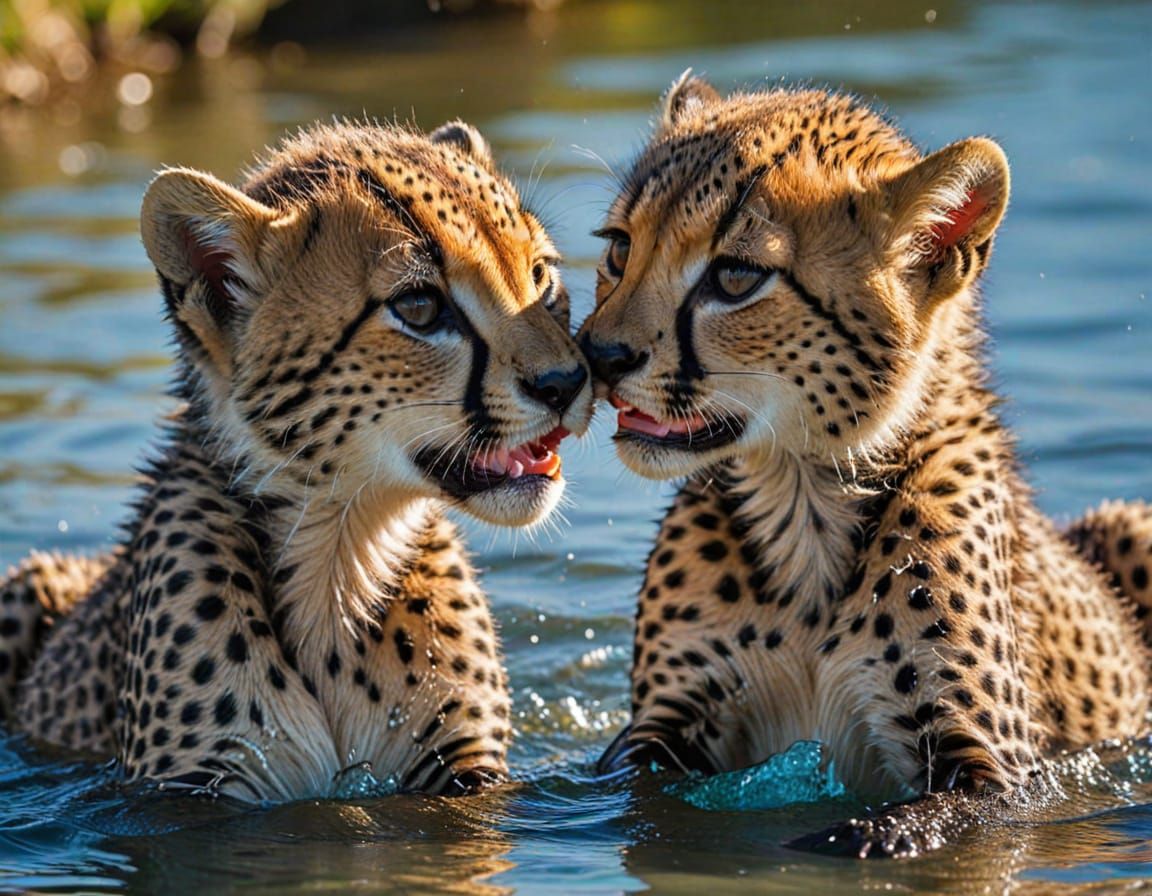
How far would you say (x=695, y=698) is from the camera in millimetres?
6320

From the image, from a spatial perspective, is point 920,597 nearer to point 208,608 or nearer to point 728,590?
point 728,590

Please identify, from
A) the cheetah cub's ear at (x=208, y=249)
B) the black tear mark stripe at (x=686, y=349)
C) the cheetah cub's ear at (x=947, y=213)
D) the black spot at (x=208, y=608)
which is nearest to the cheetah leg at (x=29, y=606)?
the black spot at (x=208, y=608)

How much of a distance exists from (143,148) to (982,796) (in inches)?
453

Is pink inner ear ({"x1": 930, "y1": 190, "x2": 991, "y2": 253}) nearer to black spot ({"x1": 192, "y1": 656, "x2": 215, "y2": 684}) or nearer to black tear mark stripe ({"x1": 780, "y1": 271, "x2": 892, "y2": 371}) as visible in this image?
black tear mark stripe ({"x1": 780, "y1": 271, "x2": 892, "y2": 371})

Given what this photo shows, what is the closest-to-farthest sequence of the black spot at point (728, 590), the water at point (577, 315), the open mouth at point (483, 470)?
the water at point (577, 315), the open mouth at point (483, 470), the black spot at point (728, 590)

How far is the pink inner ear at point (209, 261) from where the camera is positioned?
18.9ft

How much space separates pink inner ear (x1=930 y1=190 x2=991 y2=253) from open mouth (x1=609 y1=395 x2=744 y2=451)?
2.53ft

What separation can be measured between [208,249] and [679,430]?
4.42 feet

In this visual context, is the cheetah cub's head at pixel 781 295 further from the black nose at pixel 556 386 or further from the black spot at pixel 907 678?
the black spot at pixel 907 678

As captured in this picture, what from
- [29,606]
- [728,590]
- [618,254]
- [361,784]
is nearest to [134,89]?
[29,606]

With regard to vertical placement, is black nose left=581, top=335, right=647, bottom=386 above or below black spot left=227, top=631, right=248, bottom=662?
above

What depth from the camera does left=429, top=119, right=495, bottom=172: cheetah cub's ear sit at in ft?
21.0

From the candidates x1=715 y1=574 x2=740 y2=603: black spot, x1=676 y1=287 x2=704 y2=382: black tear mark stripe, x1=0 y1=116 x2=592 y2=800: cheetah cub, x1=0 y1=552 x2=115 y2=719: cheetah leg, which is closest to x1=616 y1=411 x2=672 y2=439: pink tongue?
x1=676 y1=287 x2=704 y2=382: black tear mark stripe

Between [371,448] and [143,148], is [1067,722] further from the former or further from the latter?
[143,148]
